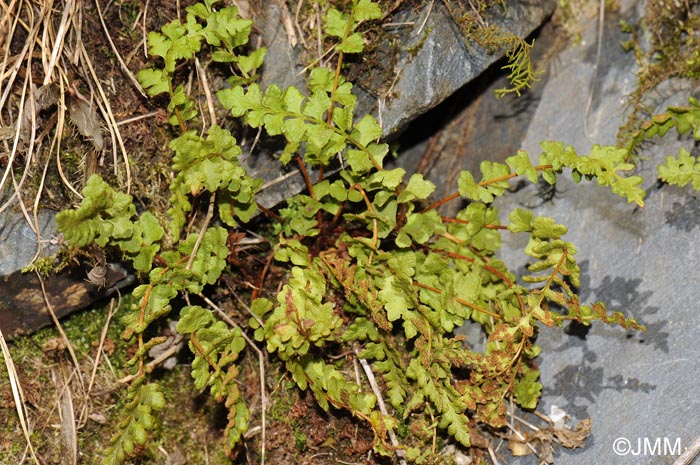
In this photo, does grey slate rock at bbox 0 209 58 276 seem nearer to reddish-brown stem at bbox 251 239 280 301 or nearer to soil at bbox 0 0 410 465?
soil at bbox 0 0 410 465

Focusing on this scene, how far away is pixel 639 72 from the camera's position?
4.03 metres

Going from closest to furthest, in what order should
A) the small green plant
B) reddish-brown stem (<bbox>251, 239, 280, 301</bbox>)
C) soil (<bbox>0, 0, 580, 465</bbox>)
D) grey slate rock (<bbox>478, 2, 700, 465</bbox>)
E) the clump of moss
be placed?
the small green plant, grey slate rock (<bbox>478, 2, 700, 465</bbox>), soil (<bbox>0, 0, 580, 465</bbox>), reddish-brown stem (<bbox>251, 239, 280, 301</bbox>), the clump of moss

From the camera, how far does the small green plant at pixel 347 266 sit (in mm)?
3232

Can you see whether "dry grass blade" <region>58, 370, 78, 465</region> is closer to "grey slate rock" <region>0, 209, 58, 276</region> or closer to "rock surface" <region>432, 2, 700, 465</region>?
"grey slate rock" <region>0, 209, 58, 276</region>

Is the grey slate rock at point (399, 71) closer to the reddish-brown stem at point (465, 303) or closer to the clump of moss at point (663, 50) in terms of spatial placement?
the reddish-brown stem at point (465, 303)

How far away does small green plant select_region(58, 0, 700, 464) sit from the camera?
3.23 meters

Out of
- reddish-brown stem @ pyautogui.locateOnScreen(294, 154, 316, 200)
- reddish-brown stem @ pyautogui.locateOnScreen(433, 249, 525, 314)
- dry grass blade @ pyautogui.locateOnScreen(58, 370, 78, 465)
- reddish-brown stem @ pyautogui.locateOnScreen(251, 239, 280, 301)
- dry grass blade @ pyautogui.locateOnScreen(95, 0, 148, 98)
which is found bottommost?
dry grass blade @ pyautogui.locateOnScreen(58, 370, 78, 465)

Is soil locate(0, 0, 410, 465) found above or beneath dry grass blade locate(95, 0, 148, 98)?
beneath

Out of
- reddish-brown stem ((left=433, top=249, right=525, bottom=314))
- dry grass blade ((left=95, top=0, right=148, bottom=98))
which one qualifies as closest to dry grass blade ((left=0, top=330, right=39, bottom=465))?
dry grass blade ((left=95, top=0, right=148, bottom=98))

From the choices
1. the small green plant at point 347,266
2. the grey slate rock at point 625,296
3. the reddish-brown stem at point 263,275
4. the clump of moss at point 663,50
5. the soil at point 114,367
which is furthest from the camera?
the clump of moss at point 663,50

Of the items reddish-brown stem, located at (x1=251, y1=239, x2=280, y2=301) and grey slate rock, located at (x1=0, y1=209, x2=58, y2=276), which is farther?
reddish-brown stem, located at (x1=251, y1=239, x2=280, y2=301)

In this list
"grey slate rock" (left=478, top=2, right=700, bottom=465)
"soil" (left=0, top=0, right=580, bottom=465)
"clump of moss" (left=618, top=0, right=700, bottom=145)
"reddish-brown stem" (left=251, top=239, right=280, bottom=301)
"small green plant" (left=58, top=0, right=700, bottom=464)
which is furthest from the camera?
"clump of moss" (left=618, top=0, right=700, bottom=145)

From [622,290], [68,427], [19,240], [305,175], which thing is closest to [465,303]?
[622,290]

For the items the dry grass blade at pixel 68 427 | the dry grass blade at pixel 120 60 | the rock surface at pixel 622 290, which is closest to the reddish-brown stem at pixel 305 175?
the dry grass blade at pixel 120 60
